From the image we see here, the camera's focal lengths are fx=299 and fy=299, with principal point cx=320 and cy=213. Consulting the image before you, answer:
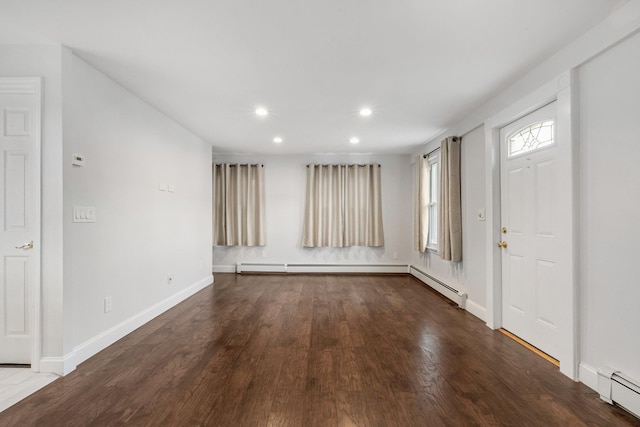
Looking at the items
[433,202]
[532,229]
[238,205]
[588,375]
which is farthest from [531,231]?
[238,205]

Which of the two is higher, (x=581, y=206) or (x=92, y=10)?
(x=92, y=10)

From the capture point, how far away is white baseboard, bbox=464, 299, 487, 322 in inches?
137

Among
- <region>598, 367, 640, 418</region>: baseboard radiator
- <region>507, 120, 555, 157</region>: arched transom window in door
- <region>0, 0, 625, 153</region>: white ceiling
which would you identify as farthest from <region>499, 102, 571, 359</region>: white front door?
<region>0, 0, 625, 153</region>: white ceiling

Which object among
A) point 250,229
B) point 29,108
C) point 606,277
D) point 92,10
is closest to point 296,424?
point 606,277

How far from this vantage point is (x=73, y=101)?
2422mm

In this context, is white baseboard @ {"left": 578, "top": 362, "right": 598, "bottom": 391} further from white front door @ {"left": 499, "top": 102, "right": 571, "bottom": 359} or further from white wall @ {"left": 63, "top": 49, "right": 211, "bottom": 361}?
white wall @ {"left": 63, "top": 49, "right": 211, "bottom": 361}

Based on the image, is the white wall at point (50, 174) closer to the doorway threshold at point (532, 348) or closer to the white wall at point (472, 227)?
the doorway threshold at point (532, 348)

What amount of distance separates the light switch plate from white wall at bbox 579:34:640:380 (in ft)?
12.9

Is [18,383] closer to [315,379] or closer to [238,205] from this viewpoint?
[315,379]

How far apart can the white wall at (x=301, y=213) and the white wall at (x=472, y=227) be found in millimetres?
2084

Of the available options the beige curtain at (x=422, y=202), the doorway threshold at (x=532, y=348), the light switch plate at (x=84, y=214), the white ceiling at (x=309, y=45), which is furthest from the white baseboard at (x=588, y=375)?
the light switch plate at (x=84, y=214)

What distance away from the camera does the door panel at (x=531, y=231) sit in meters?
2.55

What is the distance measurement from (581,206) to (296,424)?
8.05 ft

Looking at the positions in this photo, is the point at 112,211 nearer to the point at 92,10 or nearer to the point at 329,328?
the point at 92,10
